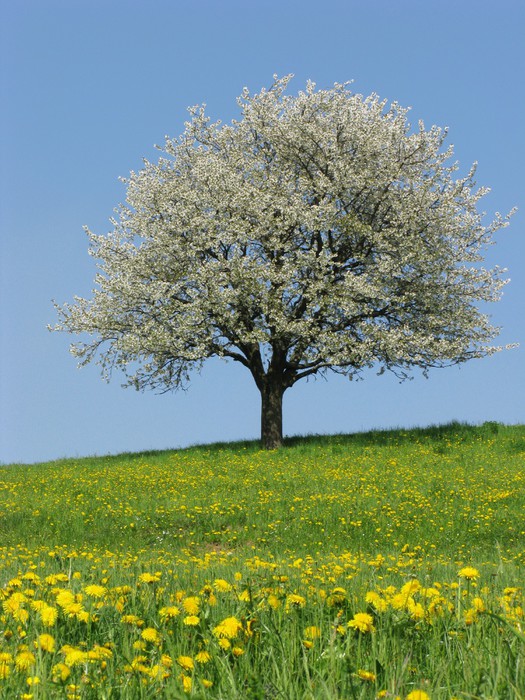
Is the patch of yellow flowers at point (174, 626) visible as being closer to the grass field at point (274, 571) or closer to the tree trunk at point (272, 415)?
the grass field at point (274, 571)

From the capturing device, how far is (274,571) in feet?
21.5

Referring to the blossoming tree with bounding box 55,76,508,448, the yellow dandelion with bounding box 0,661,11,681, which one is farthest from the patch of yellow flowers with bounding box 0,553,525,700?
the blossoming tree with bounding box 55,76,508,448

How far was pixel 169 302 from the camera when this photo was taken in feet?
89.2

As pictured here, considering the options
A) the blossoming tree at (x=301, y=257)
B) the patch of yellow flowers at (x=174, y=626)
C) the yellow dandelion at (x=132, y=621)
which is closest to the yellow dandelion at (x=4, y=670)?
the patch of yellow flowers at (x=174, y=626)

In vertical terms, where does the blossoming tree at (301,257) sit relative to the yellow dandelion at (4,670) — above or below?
above

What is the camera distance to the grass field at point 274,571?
3.50 m

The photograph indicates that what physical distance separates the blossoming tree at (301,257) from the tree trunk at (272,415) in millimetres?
64

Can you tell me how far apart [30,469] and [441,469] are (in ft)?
52.6

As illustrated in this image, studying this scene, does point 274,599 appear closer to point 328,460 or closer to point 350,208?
point 328,460

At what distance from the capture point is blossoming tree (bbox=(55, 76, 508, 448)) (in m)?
26.0

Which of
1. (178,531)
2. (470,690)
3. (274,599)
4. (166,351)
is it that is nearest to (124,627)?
(274,599)

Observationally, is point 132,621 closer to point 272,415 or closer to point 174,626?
point 174,626

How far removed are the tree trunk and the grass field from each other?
106 centimetres

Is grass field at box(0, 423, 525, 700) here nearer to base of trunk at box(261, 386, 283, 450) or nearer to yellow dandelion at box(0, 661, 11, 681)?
yellow dandelion at box(0, 661, 11, 681)
